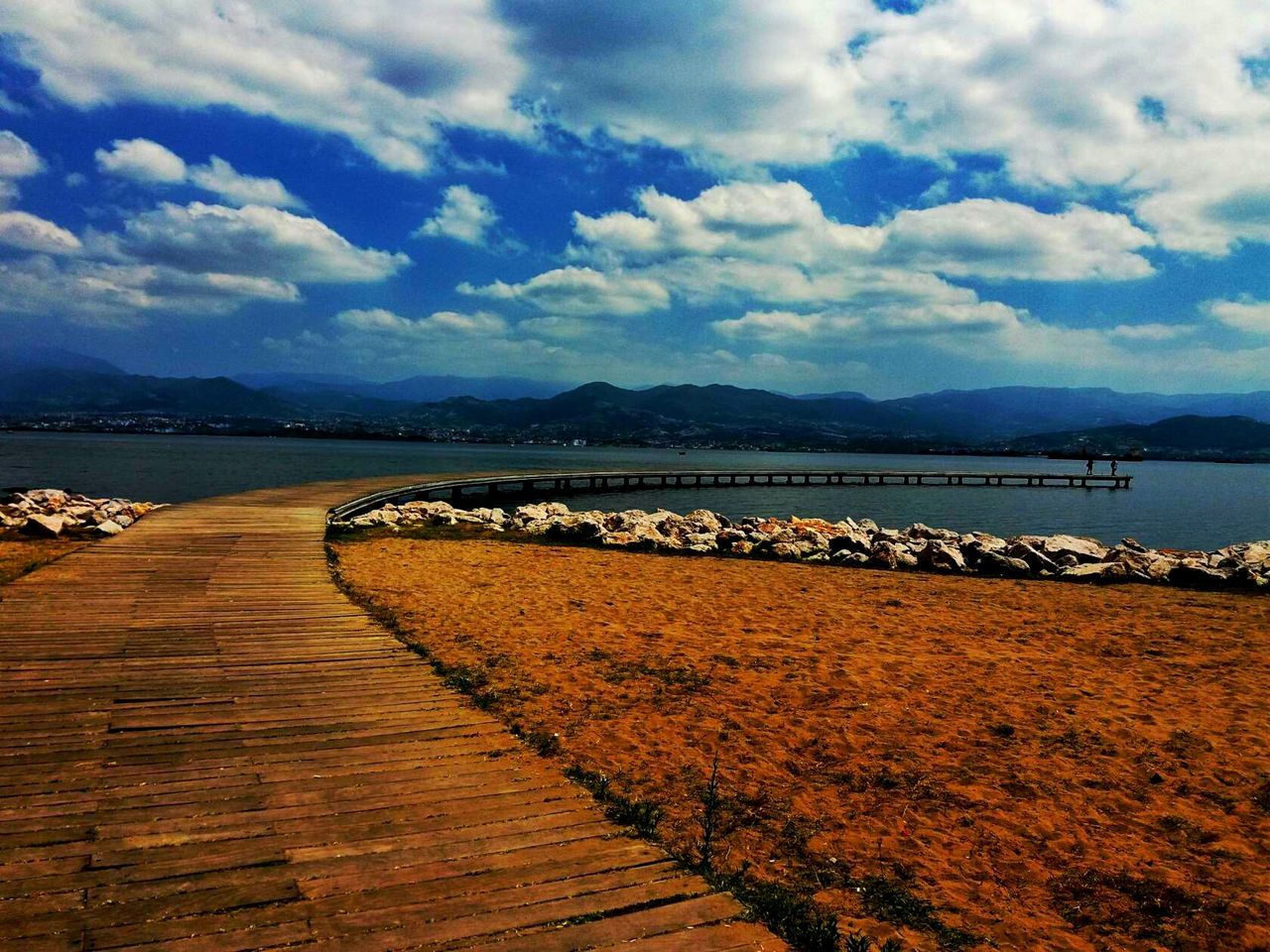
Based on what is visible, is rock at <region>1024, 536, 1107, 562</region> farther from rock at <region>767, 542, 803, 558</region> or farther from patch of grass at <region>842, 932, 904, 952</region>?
patch of grass at <region>842, 932, 904, 952</region>

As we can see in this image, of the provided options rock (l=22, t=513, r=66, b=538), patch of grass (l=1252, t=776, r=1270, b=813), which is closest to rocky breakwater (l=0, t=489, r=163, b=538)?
rock (l=22, t=513, r=66, b=538)

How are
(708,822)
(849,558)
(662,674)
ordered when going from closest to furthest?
(708,822), (662,674), (849,558)

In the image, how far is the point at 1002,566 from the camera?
18.4m

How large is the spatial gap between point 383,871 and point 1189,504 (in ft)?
246

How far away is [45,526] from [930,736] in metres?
20.5

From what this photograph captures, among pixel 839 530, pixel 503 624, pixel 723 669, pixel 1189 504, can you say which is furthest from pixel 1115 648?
pixel 1189 504

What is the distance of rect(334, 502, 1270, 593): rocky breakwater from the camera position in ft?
57.5

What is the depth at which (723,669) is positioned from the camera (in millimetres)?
9094

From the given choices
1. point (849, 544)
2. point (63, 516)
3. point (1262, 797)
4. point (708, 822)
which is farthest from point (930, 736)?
point (63, 516)

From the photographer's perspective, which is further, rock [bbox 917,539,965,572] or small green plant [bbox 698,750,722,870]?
rock [bbox 917,539,965,572]

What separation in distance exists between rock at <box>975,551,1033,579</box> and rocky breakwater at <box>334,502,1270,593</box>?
24mm

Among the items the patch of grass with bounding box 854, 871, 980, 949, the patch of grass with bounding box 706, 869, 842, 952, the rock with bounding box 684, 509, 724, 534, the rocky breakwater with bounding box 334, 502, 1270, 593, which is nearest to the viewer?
the patch of grass with bounding box 706, 869, 842, 952

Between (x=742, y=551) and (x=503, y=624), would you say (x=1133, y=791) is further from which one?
(x=742, y=551)

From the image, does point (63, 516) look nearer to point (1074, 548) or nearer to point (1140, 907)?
point (1140, 907)
